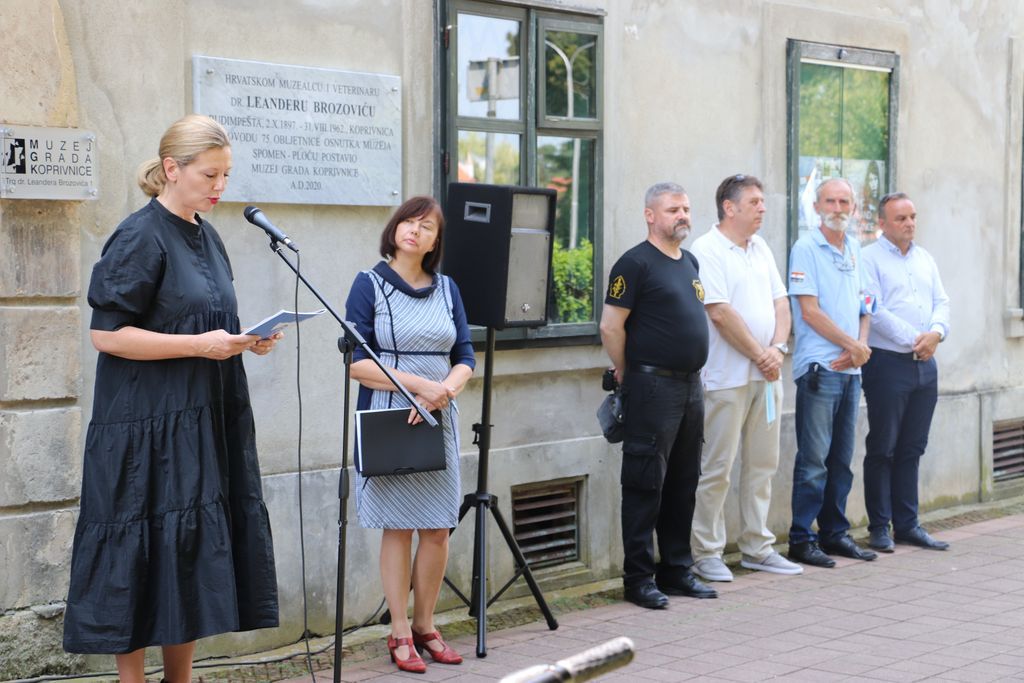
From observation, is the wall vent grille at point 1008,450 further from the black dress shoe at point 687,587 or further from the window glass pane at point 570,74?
the window glass pane at point 570,74

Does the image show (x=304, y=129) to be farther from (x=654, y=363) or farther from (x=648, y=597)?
(x=648, y=597)

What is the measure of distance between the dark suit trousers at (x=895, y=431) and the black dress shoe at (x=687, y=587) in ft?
6.14

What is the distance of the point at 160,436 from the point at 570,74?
3962 mm

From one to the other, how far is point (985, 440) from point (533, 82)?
5144mm

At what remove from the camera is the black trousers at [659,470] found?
24.3 ft

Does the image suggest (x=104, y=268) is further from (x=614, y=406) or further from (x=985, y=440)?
(x=985, y=440)

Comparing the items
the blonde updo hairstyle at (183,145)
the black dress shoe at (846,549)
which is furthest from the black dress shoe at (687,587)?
the blonde updo hairstyle at (183,145)

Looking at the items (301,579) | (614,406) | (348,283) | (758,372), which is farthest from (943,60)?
(301,579)

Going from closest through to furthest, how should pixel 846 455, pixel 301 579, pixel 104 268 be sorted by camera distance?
pixel 104 268 → pixel 301 579 → pixel 846 455

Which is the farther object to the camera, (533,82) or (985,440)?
(985,440)

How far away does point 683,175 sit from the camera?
8586mm

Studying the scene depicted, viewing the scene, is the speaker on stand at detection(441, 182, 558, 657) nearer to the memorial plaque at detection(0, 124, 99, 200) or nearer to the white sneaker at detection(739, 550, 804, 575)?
the memorial plaque at detection(0, 124, 99, 200)

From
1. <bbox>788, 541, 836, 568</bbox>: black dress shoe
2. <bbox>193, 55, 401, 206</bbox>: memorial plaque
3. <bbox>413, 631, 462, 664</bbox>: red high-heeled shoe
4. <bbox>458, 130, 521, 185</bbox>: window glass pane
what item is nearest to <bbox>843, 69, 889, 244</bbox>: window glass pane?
<bbox>788, 541, 836, 568</bbox>: black dress shoe

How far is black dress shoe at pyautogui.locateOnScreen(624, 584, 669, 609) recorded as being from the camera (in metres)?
7.41
